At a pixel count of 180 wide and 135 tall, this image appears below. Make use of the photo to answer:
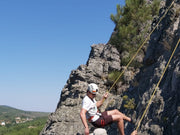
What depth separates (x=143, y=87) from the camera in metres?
11.8

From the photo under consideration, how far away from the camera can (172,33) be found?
1187 cm

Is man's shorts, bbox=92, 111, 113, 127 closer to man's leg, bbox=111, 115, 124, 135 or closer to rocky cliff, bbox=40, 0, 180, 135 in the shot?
man's leg, bbox=111, 115, 124, 135

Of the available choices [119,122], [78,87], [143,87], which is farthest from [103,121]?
[78,87]

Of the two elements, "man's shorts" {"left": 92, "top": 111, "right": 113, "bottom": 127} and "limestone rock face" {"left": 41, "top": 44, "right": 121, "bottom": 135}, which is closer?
"man's shorts" {"left": 92, "top": 111, "right": 113, "bottom": 127}

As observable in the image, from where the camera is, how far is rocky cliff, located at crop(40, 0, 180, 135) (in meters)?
8.24

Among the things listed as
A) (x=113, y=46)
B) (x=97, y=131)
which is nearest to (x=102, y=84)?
(x=113, y=46)

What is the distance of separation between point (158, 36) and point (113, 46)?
15.0 meters

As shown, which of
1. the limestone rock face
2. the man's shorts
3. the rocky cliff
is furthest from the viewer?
the limestone rock face

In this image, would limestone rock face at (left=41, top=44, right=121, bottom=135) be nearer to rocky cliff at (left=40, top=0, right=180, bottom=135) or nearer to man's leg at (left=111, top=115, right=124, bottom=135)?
rocky cliff at (left=40, top=0, right=180, bottom=135)

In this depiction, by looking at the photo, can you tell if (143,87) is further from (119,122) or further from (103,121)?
(103,121)

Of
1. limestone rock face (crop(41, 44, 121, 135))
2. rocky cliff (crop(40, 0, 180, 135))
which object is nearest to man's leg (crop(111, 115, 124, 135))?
rocky cliff (crop(40, 0, 180, 135))

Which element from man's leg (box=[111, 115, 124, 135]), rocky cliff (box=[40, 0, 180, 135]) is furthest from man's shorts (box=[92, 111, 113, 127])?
rocky cliff (box=[40, 0, 180, 135])

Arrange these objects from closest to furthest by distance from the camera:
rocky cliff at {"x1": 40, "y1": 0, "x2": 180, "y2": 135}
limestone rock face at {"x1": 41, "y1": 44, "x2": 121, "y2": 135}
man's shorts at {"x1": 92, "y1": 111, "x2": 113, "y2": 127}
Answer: man's shorts at {"x1": 92, "y1": 111, "x2": 113, "y2": 127}, rocky cliff at {"x1": 40, "y1": 0, "x2": 180, "y2": 135}, limestone rock face at {"x1": 41, "y1": 44, "x2": 121, "y2": 135}

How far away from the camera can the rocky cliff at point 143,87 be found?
8242 mm
